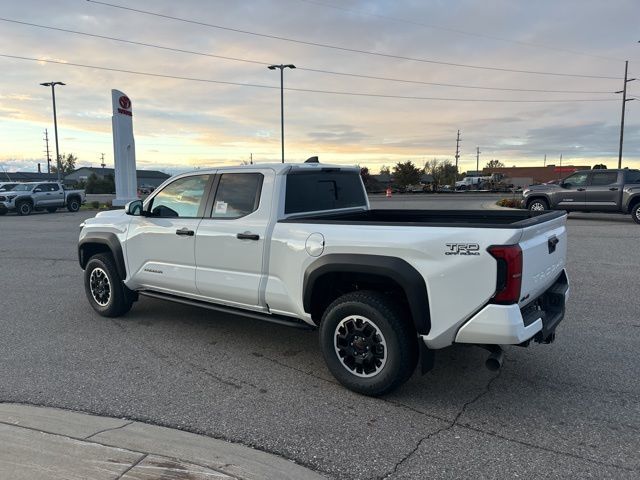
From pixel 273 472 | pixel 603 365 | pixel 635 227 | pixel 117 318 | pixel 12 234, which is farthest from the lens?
pixel 12 234

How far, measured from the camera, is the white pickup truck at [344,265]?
3.39 metres

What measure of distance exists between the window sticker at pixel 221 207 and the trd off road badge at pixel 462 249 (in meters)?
2.32

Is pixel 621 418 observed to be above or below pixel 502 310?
below

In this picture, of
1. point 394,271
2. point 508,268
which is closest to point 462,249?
point 508,268

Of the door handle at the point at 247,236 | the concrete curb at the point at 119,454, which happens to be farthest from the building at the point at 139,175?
the concrete curb at the point at 119,454

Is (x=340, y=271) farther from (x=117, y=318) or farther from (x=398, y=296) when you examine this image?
(x=117, y=318)

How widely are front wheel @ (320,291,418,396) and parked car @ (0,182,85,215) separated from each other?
90.3 ft

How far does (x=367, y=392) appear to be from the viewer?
12.7 ft

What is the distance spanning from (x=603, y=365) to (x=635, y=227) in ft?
42.7

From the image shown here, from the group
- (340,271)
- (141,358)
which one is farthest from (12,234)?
(340,271)

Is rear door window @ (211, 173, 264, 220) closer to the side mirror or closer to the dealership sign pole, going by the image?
the side mirror

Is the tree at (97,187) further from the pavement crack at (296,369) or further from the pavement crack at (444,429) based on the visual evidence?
the pavement crack at (444,429)

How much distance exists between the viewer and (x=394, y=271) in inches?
142

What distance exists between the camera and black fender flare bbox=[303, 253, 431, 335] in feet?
11.6
